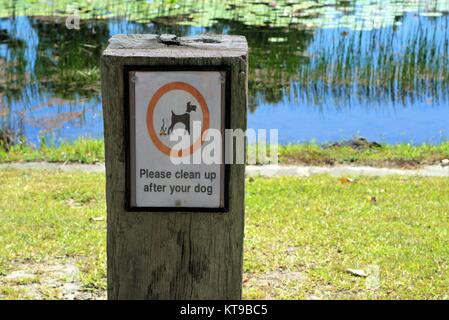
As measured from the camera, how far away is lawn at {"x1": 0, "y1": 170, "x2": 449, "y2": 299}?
4797 millimetres

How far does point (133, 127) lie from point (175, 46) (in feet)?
1.25

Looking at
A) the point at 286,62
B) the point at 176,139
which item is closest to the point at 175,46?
the point at 176,139

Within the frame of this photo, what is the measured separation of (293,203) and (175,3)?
8.81 meters

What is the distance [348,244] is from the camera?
5418 mm

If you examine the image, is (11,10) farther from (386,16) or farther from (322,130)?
(322,130)

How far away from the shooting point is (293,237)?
18.2 ft

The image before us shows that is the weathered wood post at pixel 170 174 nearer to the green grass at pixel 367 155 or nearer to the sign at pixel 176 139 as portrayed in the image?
the sign at pixel 176 139

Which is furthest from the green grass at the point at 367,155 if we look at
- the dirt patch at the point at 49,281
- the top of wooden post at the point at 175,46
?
the top of wooden post at the point at 175,46

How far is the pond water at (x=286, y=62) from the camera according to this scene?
9.59 metres

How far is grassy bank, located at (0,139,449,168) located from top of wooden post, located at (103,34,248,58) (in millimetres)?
4177

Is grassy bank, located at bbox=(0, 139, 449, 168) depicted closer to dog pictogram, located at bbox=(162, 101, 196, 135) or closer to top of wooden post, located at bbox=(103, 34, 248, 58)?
top of wooden post, located at bbox=(103, 34, 248, 58)

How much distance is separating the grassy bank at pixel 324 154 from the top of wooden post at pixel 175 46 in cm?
418

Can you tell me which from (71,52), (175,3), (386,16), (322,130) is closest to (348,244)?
(322,130)

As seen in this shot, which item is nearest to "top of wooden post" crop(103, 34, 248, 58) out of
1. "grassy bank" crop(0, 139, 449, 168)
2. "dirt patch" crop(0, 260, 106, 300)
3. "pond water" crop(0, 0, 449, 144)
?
"dirt patch" crop(0, 260, 106, 300)
